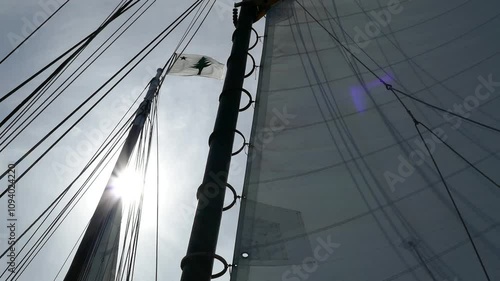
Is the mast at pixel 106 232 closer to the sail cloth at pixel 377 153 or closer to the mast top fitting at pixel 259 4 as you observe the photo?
the sail cloth at pixel 377 153

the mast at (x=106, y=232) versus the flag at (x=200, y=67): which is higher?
the flag at (x=200, y=67)

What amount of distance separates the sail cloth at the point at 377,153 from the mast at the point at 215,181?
1.59 ft

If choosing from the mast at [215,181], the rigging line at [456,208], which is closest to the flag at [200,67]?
the mast at [215,181]

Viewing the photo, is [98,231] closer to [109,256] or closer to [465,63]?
[109,256]

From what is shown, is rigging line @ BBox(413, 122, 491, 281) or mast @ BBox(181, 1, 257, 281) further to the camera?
rigging line @ BBox(413, 122, 491, 281)

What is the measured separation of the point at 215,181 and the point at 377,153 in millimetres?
1682

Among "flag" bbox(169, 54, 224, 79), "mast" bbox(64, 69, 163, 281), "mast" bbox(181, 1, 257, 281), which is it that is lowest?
"mast" bbox(181, 1, 257, 281)

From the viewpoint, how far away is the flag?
1070cm

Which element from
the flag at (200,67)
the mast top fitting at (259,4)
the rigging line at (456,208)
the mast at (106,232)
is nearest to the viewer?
the rigging line at (456,208)

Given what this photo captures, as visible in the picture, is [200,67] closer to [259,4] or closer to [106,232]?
[106,232]

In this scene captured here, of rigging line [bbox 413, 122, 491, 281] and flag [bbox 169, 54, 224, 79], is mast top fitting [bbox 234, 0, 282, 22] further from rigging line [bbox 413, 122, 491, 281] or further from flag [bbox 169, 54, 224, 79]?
flag [bbox 169, 54, 224, 79]

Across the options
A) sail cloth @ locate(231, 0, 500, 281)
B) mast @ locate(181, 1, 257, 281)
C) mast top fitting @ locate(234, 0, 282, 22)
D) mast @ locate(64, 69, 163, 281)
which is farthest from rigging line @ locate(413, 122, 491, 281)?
mast @ locate(64, 69, 163, 281)

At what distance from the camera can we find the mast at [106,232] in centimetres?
719

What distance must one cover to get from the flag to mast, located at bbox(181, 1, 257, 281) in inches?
242
